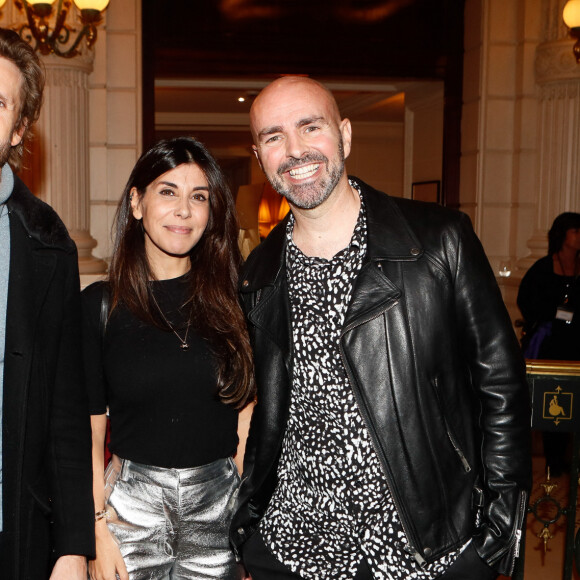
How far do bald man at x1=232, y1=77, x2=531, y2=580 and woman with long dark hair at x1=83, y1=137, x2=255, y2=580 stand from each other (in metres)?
0.24

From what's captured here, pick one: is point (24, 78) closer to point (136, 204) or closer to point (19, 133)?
point (19, 133)

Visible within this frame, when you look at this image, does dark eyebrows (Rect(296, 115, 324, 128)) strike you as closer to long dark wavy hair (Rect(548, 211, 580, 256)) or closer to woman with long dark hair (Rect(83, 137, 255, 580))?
woman with long dark hair (Rect(83, 137, 255, 580))

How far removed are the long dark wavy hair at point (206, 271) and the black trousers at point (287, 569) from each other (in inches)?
17.8

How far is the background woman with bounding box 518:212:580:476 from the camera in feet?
19.7

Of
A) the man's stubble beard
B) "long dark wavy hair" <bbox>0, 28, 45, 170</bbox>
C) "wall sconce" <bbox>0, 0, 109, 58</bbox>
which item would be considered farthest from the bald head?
"wall sconce" <bbox>0, 0, 109, 58</bbox>

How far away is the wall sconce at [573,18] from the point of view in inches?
264

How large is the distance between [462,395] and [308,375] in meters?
0.43

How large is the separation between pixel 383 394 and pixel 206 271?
906 mm

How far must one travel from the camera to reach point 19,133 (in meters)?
1.98

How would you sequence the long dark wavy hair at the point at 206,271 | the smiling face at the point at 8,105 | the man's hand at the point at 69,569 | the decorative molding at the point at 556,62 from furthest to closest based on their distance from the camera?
the decorative molding at the point at 556,62 → the long dark wavy hair at the point at 206,271 → the man's hand at the point at 69,569 → the smiling face at the point at 8,105

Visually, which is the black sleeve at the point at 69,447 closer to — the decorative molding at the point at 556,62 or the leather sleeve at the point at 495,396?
the leather sleeve at the point at 495,396

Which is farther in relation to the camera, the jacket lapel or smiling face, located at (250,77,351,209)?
smiling face, located at (250,77,351,209)

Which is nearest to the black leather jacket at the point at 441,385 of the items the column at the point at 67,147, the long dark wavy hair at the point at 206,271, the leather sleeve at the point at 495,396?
the leather sleeve at the point at 495,396

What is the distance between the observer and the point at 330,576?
A: 7.12ft
